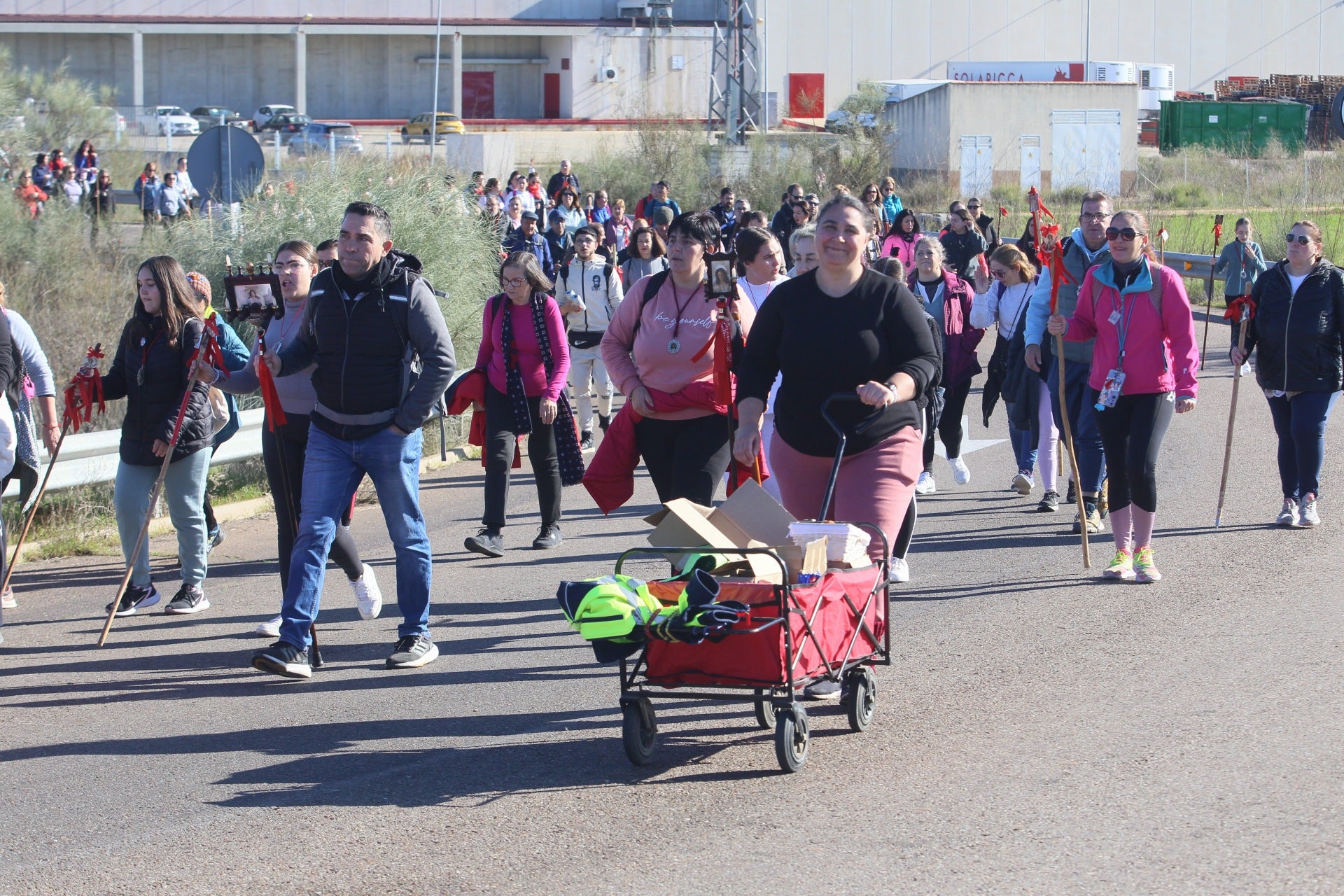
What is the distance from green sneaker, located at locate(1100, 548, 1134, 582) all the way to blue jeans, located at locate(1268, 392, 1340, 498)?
2007mm

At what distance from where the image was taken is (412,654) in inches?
273

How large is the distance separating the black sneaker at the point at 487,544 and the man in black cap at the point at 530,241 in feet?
34.3

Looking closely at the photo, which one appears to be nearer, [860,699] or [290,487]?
[860,699]

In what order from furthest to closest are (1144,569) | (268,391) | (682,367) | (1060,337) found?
(1060,337), (1144,569), (682,367), (268,391)

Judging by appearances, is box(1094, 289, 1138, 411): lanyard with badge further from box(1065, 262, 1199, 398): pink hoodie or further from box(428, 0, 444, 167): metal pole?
box(428, 0, 444, 167): metal pole

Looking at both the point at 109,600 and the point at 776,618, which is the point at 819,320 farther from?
the point at 109,600

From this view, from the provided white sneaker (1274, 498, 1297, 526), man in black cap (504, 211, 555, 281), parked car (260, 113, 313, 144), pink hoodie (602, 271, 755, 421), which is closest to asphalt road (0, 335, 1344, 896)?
white sneaker (1274, 498, 1297, 526)

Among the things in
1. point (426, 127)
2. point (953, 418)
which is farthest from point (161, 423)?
point (426, 127)

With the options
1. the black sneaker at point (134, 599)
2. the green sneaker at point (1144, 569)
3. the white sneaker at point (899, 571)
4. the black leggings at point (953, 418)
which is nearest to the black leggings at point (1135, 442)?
the green sneaker at point (1144, 569)

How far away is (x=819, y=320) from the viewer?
19.4ft

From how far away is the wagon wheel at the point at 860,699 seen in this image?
576 centimetres

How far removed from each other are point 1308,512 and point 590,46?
6865 cm

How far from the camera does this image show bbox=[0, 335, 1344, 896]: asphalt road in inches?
180

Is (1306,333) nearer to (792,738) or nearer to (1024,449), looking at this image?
(1024,449)
